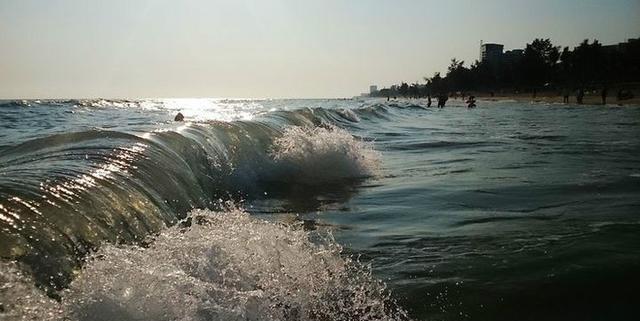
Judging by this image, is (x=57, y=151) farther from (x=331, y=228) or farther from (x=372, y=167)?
(x=372, y=167)

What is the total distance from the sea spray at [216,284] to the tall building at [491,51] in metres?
175

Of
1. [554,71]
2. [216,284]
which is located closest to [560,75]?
[554,71]

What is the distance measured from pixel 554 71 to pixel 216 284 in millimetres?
108068

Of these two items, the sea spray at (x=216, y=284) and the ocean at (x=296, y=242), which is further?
the ocean at (x=296, y=242)

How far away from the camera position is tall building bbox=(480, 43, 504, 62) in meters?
168

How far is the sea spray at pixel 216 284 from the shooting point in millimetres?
2740

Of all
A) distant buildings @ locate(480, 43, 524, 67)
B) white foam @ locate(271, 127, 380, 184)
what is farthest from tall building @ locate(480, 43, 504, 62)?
white foam @ locate(271, 127, 380, 184)

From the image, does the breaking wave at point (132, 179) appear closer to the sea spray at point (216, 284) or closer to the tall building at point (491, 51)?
the sea spray at point (216, 284)

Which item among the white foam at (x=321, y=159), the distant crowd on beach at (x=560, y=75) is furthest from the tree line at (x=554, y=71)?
the white foam at (x=321, y=159)

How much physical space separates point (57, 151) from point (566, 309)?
586 cm

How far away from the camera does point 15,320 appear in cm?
254

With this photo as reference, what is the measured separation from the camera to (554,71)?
10000 cm

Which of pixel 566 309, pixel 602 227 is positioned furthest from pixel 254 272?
pixel 602 227

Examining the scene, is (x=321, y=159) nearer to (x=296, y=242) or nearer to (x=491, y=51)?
(x=296, y=242)
